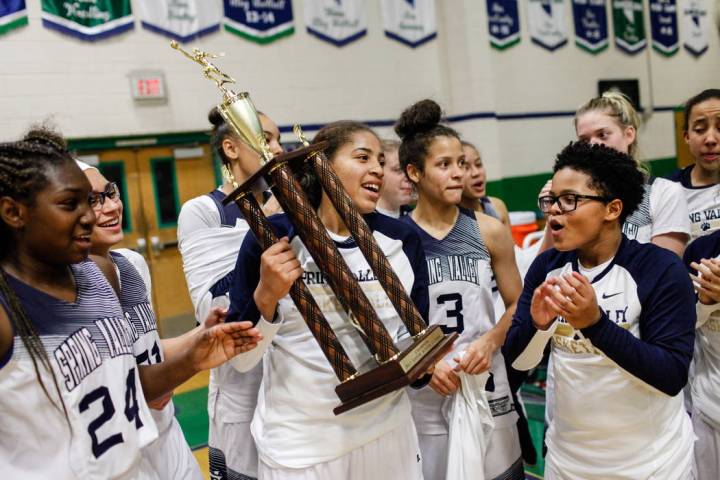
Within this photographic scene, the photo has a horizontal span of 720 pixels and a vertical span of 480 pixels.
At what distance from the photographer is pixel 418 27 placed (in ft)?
27.8

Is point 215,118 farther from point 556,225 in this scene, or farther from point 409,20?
point 409,20

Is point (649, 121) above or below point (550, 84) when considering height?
below

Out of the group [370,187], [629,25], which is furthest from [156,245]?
[629,25]

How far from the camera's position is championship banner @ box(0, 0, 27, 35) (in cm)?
558

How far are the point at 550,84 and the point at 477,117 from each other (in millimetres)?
1964

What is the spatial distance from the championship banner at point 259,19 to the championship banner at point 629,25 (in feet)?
20.0

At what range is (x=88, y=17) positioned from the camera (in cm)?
606

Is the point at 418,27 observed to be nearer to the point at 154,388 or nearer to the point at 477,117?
the point at 477,117

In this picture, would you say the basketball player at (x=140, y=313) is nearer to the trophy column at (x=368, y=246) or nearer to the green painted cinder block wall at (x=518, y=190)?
the trophy column at (x=368, y=246)

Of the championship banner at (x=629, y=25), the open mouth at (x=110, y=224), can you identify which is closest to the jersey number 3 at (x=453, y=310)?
the open mouth at (x=110, y=224)

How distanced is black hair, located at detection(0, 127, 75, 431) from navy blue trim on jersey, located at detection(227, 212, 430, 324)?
0.64 metres

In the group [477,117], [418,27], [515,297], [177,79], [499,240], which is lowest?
[515,297]

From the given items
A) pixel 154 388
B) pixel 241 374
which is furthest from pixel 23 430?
pixel 241 374

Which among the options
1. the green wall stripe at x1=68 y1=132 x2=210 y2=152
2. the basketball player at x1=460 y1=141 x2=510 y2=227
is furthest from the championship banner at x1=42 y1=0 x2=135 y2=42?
the basketball player at x1=460 y1=141 x2=510 y2=227
